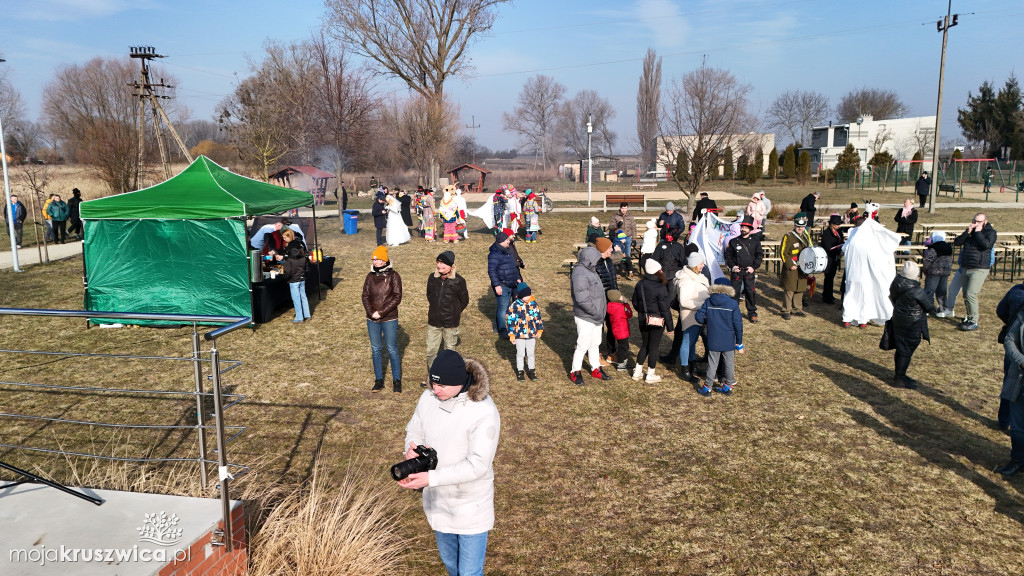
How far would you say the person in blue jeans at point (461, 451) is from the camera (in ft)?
11.3

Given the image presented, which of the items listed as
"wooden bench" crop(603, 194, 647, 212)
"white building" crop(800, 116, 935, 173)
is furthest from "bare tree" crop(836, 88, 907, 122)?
"wooden bench" crop(603, 194, 647, 212)

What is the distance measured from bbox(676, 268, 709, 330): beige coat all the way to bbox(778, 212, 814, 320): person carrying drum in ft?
12.6

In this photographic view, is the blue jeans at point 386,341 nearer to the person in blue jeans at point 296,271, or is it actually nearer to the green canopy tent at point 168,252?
the person in blue jeans at point 296,271

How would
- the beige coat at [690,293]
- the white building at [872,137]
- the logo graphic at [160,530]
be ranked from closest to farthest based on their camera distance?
the logo graphic at [160,530] → the beige coat at [690,293] → the white building at [872,137]

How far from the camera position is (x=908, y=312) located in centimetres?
760

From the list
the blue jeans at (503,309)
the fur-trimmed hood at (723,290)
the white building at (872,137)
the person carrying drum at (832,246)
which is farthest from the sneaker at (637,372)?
the white building at (872,137)

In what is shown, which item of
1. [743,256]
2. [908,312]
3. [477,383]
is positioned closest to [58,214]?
[743,256]

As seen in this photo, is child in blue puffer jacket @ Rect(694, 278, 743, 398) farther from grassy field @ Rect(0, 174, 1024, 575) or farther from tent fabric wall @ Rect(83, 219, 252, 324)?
tent fabric wall @ Rect(83, 219, 252, 324)

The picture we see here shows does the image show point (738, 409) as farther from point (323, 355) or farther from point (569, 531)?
point (323, 355)

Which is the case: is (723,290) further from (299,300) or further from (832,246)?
(299,300)

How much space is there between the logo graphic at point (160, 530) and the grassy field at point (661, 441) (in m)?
1.62

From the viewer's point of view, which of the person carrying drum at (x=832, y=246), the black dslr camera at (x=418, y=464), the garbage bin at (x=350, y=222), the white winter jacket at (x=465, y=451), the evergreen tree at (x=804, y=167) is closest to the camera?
the black dslr camera at (x=418, y=464)

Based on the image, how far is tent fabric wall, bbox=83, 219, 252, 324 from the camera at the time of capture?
35.2ft

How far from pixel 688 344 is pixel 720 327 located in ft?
3.04
